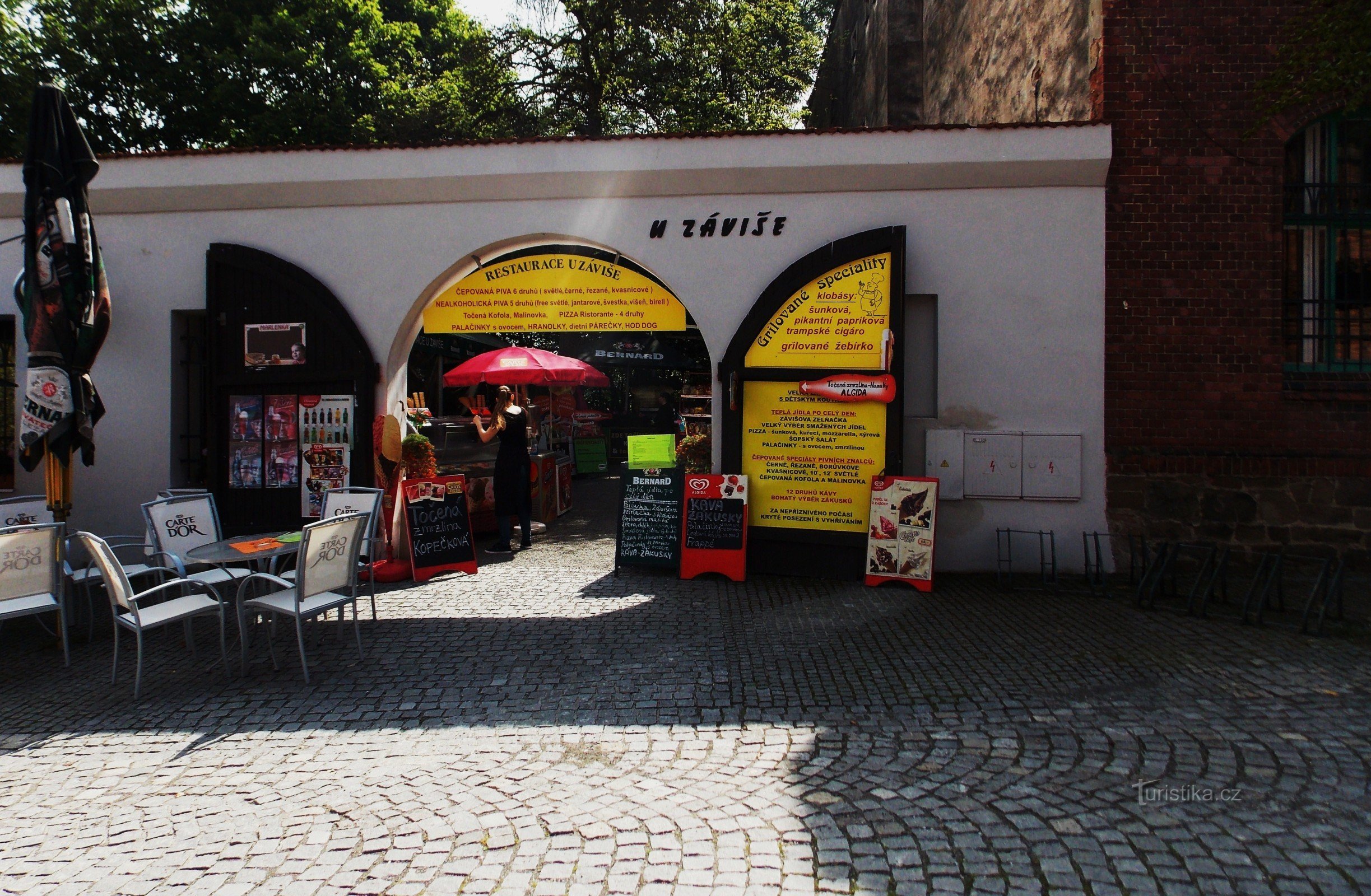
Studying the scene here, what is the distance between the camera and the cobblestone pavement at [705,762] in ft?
9.87

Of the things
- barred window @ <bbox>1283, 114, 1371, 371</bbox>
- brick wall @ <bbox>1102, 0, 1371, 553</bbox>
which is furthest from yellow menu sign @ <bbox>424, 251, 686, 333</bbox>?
barred window @ <bbox>1283, 114, 1371, 371</bbox>

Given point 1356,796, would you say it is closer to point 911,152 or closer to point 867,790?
point 867,790

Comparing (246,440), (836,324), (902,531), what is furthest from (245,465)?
(902,531)

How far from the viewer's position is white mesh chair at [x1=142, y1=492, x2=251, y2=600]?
624 cm

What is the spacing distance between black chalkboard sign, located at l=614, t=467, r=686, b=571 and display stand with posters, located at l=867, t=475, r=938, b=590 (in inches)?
68.6

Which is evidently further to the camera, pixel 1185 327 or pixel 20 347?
pixel 20 347

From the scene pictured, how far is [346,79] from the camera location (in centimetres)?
1812

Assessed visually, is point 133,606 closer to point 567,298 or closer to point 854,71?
point 567,298

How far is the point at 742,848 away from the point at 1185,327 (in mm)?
6672

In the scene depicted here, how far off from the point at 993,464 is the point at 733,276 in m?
2.94

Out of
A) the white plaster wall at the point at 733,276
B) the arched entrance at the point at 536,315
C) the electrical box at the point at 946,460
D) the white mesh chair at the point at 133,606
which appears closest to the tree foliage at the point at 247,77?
the arched entrance at the point at 536,315

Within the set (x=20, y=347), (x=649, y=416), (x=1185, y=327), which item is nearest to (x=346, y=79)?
(x=649, y=416)

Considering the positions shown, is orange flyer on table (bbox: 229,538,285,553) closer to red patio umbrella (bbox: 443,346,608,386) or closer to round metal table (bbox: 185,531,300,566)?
round metal table (bbox: 185,531,300,566)

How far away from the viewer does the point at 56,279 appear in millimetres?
5766
